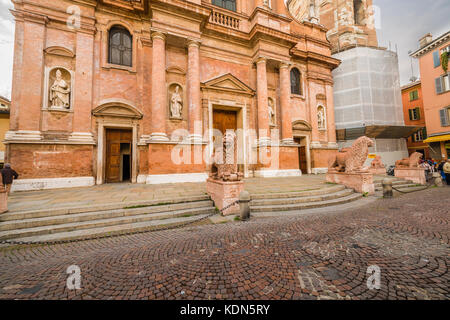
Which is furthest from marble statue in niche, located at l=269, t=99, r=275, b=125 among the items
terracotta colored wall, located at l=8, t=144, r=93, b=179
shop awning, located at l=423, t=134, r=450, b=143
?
shop awning, located at l=423, t=134, r=450, b=143

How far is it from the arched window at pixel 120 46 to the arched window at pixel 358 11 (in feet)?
83.4

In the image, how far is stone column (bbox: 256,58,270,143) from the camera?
1179 centimetres

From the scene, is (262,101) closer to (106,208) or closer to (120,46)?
(120,46)

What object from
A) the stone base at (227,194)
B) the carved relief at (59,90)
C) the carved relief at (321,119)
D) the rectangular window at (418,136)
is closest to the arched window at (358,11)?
the carved relief at (321,119)

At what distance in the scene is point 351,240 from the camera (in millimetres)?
3248

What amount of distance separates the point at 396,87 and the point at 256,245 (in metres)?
24.7

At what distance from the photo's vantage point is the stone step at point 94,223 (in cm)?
364

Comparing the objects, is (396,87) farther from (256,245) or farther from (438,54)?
(256,245)

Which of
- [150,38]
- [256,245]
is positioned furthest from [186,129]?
[256,245]

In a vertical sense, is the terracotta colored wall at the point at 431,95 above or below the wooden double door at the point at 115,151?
above

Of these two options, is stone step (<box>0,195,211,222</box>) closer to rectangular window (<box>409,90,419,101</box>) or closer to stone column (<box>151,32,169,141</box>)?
stone column (<box>151,32,169,141</box>)

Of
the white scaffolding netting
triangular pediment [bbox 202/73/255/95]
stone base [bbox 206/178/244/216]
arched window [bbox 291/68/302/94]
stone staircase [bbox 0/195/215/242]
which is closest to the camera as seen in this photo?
stone staircase [bbox 0/195/215/242]

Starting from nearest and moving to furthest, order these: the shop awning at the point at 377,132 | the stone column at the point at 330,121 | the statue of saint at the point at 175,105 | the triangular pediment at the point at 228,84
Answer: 1. the statue of saint at the point at 175,105
2. the triangular pediment at the point at 228,84
3. the stone column at the point at 330,121
4. the shop awning at the point at 377,132

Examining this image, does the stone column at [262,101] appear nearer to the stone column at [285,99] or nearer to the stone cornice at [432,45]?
the stone column at [285,99]
